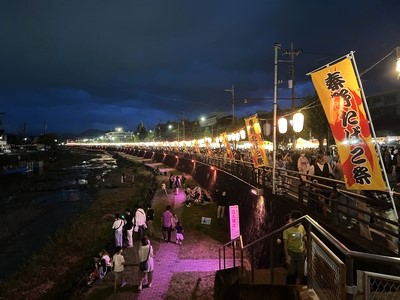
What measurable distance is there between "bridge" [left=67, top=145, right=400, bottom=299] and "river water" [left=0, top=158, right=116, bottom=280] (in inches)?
533

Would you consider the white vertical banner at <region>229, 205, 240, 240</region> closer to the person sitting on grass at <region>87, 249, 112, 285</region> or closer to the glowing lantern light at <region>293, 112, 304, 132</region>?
the person sitting on grass at <region>87, 249, 112, 285</region>

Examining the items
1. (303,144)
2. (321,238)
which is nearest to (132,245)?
(321,238)

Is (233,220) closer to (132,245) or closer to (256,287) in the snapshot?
(132,245)

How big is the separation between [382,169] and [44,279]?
15382mm

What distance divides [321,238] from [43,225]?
29716 millimetres

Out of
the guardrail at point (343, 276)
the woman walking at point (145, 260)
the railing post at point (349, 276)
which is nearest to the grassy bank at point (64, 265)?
the woman walking at point (145, 260)

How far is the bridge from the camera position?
427 cm

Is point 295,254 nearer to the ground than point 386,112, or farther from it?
nearer to the ground

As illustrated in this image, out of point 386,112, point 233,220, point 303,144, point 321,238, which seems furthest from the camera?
point 386,112

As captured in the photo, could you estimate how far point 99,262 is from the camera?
575 inches

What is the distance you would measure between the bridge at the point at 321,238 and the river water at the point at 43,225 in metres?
13.5

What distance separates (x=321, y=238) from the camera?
23.4 ft

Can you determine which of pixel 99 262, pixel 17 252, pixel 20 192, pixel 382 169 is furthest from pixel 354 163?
pixel 20 192

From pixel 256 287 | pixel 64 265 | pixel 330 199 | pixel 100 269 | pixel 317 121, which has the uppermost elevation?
pixel 317 121
